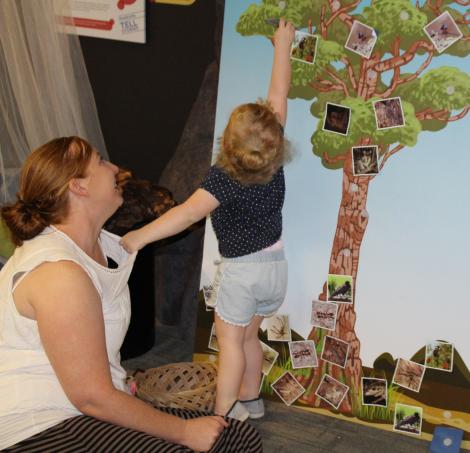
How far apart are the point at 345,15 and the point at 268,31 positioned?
0.98ft

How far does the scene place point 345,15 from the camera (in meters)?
2.35

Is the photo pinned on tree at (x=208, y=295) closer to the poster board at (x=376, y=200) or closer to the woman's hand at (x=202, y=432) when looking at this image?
the poster board at (x=376, y=200)

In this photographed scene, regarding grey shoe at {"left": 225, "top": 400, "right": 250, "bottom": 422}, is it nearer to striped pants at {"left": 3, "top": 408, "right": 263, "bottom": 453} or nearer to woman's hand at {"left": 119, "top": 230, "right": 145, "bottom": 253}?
woman's hand at {"left": 119, "top": 230, "right": 145, "bottom": 253}

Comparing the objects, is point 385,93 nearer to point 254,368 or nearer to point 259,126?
point 259,126

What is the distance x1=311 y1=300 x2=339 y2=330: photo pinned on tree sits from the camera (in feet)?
8.27

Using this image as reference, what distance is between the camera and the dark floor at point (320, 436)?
237cm

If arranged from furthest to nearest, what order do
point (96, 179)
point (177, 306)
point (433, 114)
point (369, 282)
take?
point (177, 306), point (369, 282), point (433, 114), point (96, 179)

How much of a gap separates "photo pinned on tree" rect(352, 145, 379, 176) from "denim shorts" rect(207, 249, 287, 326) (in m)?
0.42

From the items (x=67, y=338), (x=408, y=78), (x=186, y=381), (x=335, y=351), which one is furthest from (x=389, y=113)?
(x=67, y=338)

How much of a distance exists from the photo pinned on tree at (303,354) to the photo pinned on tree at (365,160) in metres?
0.70

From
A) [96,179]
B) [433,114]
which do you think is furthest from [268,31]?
[96,179]

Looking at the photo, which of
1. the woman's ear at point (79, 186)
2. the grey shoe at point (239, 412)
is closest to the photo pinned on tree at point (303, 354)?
the grey shoe at point (239, 412)

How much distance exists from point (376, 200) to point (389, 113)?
0.31m

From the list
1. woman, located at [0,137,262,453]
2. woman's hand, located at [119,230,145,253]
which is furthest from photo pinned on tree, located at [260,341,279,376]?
woman, located at [0,137,262,453]
